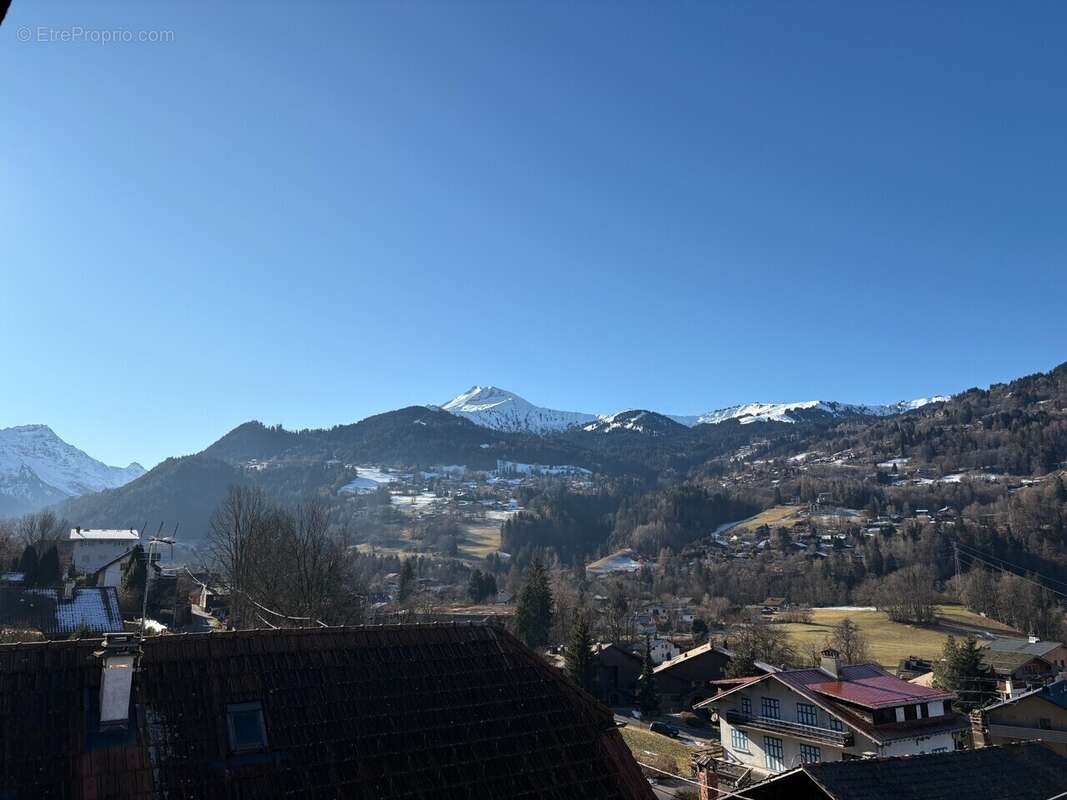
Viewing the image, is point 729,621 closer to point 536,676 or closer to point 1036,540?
point 1036,540

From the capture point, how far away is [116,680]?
12484mm

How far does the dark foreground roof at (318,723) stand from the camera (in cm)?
1190

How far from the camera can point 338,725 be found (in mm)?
13922

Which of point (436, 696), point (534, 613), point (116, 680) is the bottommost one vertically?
point (534, 613)

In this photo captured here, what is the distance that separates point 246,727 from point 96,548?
73.2 metres

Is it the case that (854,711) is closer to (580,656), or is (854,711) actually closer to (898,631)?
(580,656)

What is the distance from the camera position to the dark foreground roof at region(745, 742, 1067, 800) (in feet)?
32.3

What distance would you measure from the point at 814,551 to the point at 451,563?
102m

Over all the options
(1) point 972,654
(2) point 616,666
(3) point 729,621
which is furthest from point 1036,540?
(2) point 616,666

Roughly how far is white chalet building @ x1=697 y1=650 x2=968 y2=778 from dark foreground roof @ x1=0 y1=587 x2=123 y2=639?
120ft

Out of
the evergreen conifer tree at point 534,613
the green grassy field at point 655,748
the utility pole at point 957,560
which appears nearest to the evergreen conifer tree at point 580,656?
the green grassy field at point 655,748

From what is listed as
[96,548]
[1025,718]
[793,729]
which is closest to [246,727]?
[793,729]

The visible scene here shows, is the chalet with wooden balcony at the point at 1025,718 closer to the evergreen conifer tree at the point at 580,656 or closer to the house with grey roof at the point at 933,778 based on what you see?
the evergreen conifer tree at the point at 580,656

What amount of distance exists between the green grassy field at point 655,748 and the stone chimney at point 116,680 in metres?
29.1
